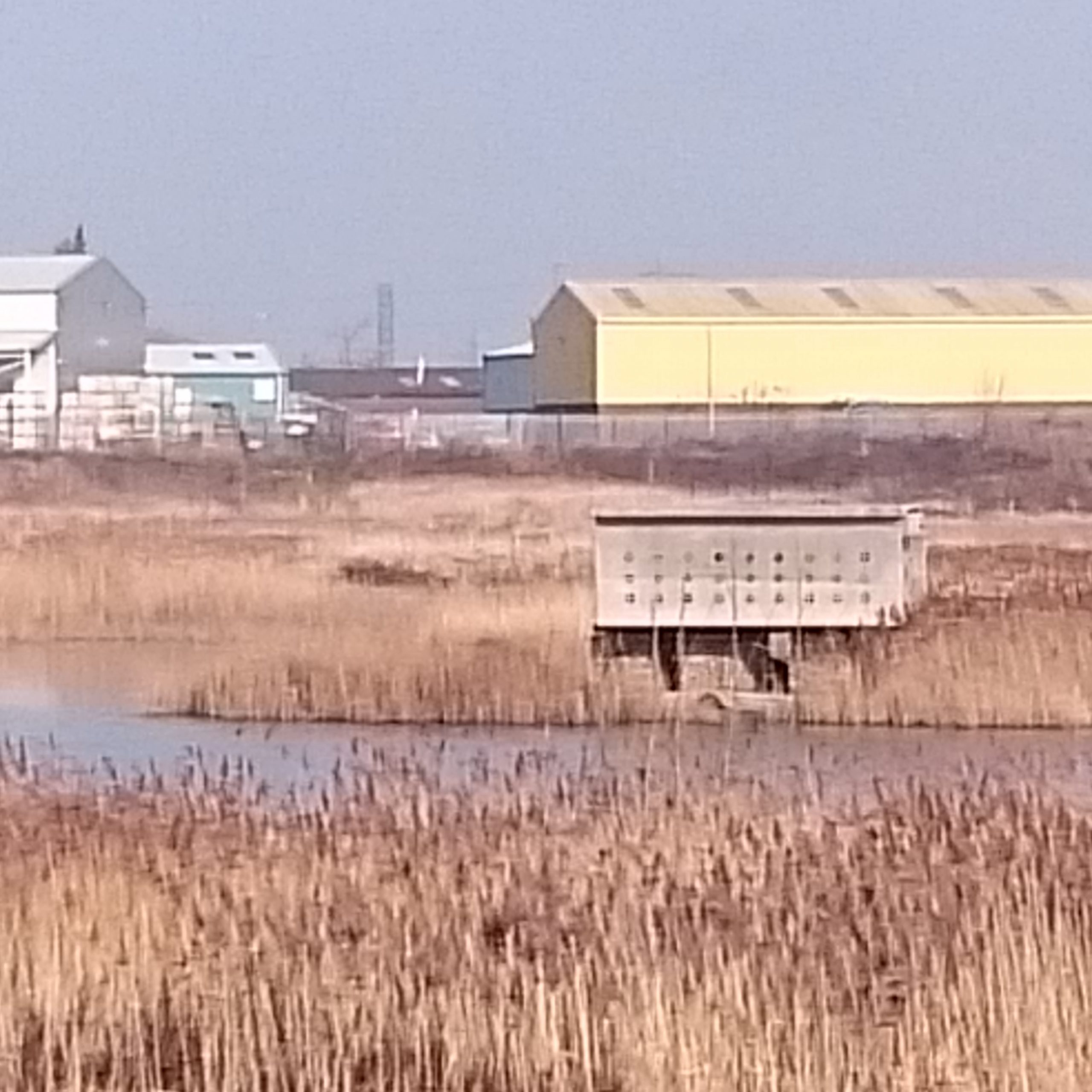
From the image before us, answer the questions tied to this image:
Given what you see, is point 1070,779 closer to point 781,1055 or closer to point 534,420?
point 781,1055

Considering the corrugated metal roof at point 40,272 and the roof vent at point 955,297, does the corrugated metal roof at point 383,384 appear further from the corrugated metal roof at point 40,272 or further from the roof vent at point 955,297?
the roof vent at point 955,297

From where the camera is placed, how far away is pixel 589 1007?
341 inches

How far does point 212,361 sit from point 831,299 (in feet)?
73.4

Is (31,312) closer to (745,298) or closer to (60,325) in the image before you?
(60,325)

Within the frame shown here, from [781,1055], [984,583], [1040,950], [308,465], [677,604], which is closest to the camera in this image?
[781,1055]

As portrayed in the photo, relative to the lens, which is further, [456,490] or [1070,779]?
[456,490]

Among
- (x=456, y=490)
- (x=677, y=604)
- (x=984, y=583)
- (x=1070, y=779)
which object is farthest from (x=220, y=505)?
(x=1070, y=779)

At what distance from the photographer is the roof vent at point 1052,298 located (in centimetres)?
6825

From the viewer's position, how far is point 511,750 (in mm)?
17812

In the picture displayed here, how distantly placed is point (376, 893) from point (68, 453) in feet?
144

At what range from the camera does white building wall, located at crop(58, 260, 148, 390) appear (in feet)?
225

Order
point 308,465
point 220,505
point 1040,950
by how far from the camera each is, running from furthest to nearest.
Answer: point 308,465 < point 220,505 < point 1040,950

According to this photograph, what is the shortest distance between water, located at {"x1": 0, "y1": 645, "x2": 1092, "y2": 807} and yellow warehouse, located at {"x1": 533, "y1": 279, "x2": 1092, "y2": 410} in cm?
4439

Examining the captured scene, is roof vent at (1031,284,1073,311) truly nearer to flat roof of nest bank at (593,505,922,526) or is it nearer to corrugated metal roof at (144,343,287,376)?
corrugated metal roof at (144,343,287,376)
